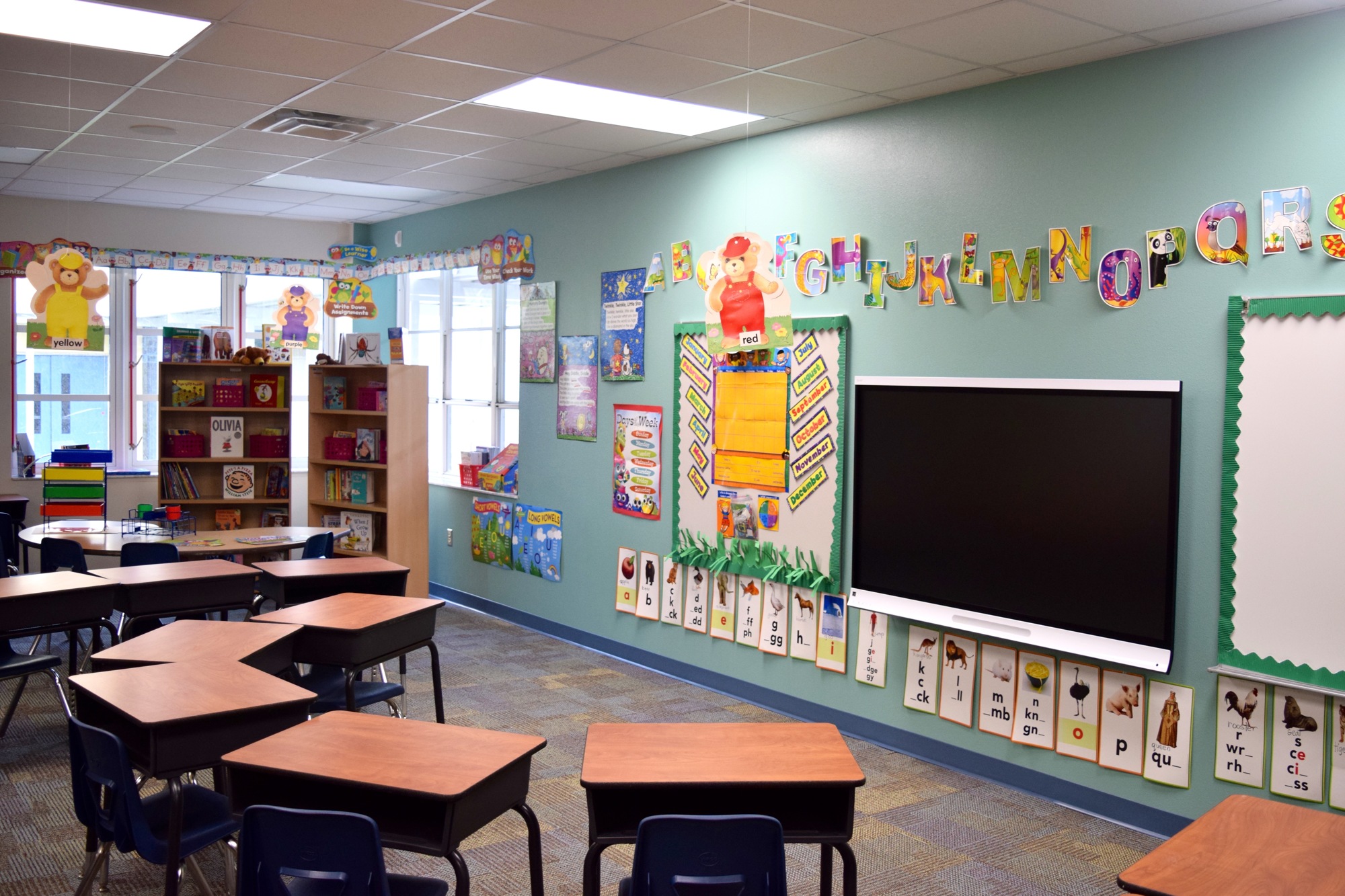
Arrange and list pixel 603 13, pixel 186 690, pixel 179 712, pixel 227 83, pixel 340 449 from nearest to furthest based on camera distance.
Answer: pixel 179 712 < pixel 186 690 < pixel 603 13 < pixel 227 83 < pixel 340 449

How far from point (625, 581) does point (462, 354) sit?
3.12 metres

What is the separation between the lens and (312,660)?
4.30 meters

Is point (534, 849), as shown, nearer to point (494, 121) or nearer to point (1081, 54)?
point (1081, 54)

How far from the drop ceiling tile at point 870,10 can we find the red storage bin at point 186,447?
5.98 metres

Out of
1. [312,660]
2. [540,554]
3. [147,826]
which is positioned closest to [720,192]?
[540,554]

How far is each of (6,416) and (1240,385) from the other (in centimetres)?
857

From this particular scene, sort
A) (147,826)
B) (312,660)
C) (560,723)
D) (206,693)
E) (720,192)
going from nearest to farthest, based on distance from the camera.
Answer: (147,826) → (206,693) → (312,660) → (560,723) → (720,192)

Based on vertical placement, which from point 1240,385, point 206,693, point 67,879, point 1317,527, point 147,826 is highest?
point 1240,385

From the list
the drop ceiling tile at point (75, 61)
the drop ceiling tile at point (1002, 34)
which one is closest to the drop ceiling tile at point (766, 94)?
the drop ceiling tile at point (1002, 34)

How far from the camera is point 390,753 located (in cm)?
290

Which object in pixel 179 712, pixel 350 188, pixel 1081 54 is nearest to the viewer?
pixel 179 712

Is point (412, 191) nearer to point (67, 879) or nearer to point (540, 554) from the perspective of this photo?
point (540, 554)

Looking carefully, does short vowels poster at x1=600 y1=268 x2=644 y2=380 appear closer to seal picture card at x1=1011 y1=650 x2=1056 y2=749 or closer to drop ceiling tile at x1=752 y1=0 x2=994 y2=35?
drop ceiling tile at x1=752 y1=0 x2=994 y2=35

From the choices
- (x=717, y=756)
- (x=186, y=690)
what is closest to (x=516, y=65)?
(x=186, y=690)
